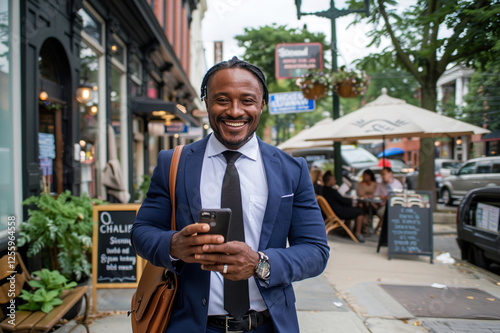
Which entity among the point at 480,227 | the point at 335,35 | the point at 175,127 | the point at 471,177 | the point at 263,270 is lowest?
the point at 480,227

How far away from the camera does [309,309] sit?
443cm

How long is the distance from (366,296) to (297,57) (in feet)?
25.2

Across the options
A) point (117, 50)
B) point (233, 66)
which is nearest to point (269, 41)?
point (117, 50)

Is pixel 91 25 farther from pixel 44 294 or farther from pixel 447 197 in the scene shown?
pixel 447 197

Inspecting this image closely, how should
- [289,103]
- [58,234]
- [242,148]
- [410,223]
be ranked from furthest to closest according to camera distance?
1. [289,103]
2. [410,223]
3. [58,234]
4. [242,148]

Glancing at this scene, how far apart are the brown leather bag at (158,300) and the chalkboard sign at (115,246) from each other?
9.48ft

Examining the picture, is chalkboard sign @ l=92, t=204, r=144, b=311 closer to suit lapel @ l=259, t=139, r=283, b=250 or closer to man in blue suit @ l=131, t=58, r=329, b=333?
man in blue suit @ l=131, t=58, r=329, b=333

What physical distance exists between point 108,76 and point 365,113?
527cm

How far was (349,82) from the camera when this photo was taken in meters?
8.83

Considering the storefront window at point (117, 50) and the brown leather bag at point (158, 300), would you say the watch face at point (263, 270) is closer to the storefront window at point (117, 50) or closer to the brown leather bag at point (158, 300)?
the brown leather bag at point (158, 300)

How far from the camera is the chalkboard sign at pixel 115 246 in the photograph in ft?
14.5

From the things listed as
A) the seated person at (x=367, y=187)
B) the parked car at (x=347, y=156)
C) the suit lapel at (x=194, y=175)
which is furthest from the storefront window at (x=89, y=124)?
the parked car at (x=347, y=156)

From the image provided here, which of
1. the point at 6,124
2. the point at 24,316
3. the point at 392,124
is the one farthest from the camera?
the point at 392,124

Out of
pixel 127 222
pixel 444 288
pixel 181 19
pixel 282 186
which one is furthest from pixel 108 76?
pixel 181 19
